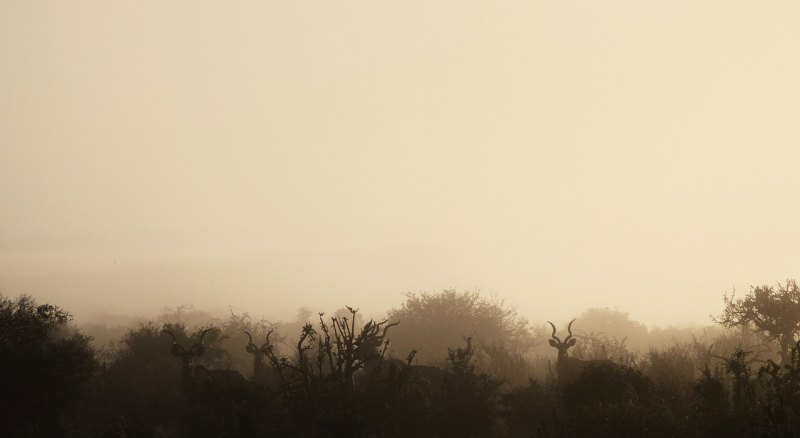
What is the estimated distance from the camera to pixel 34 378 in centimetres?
2155

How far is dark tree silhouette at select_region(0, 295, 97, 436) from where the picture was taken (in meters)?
20.8

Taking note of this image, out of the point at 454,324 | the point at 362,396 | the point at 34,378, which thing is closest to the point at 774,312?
the point at 454,324

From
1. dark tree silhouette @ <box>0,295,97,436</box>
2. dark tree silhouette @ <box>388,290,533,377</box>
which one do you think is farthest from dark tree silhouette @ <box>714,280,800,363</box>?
dark tree silhouette @ <box>0,295,97,436</box>

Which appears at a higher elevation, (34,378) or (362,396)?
(34,378)

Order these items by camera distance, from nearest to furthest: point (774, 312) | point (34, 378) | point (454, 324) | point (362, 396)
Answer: point (362, 396)
point (34, 378)
point (774, 312)
point (454, 324)

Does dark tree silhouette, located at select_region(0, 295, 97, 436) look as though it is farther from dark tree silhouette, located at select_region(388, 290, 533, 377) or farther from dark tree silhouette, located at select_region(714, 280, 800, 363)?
dark tree silhouette, located at select_region(714, 280, 800, 363)

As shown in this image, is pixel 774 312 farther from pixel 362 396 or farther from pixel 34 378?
pixel 34 378

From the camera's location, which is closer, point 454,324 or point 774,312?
point 774,312

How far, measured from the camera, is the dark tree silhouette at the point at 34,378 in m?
20.8

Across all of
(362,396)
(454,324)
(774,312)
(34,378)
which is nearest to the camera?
(362,396)

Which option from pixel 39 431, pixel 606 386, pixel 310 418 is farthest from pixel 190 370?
pixel 606 386

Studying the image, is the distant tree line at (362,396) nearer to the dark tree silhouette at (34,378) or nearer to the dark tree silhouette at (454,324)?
the dark tree silhouette at (34,378)

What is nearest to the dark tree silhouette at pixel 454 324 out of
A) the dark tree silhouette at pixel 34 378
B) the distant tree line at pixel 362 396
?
the distant tree line at pixel 362 396

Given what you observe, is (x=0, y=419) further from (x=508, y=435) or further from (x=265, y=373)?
(x=508, y=435)
